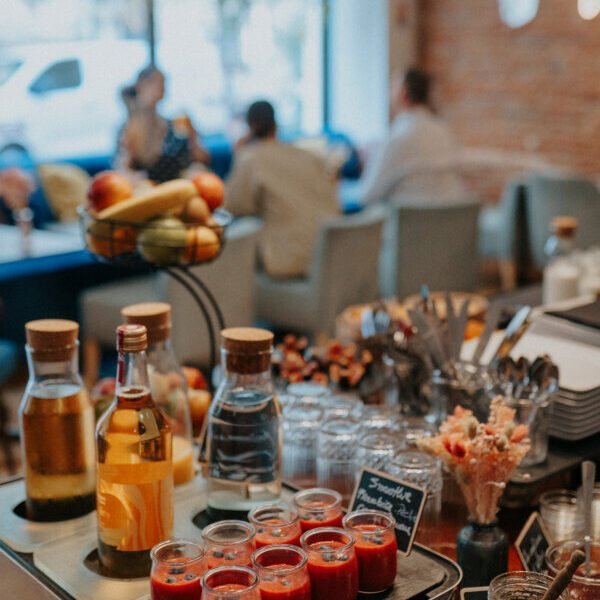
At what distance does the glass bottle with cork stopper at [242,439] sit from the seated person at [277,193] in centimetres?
297

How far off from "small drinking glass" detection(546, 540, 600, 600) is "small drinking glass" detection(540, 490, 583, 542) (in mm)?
206

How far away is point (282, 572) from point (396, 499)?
11.2 inches

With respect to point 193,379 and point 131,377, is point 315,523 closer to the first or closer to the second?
point 131,377

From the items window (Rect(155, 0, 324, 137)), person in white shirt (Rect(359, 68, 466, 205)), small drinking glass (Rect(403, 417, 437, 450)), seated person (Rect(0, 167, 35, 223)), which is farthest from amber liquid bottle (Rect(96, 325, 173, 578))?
window (Rect(155, 0, 324, 137))

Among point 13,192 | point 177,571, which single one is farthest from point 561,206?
point 177,571

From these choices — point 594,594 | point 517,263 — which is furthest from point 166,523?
point 517,263

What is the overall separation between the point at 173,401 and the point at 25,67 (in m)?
4.59

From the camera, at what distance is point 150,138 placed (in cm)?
514

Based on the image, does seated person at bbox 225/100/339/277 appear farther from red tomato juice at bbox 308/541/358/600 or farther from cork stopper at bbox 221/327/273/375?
red tomato juice at bbox 308/541/358/600

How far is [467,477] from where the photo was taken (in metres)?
1.32

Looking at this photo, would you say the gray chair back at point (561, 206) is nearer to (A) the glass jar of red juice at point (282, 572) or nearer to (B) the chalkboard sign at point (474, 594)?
(B) the chalkboard sign at point (474, 594)

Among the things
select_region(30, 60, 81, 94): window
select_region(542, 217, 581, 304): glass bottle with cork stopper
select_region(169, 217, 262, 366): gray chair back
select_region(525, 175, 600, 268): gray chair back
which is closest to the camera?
select_region(542, 217, 581, 304): glass bottle with cork stopper

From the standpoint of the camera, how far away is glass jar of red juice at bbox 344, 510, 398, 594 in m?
1.17

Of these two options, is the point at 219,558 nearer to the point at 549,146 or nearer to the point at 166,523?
the point at 166,523
